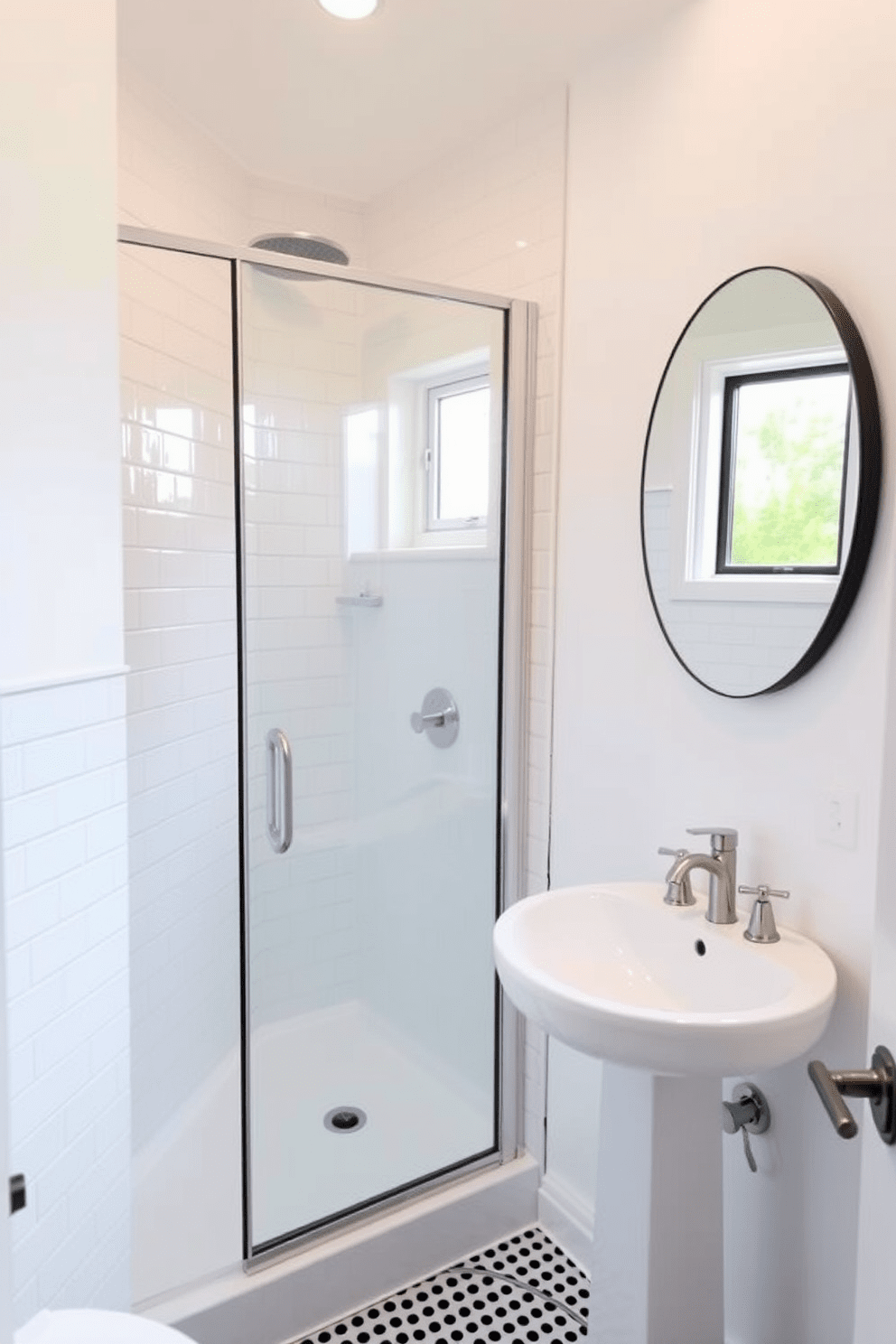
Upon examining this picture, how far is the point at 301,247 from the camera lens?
2047mm

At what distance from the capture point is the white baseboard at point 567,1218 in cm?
205

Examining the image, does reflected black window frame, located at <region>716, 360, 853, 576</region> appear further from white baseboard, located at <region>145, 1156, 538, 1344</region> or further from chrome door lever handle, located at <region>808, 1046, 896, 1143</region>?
white baseboard, located at <region>145, 1156, 538, 1344</region>

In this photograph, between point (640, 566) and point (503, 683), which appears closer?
point (640, 566)

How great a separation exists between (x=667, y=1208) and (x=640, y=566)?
3.89 feet

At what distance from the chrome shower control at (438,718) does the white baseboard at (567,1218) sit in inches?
44.1

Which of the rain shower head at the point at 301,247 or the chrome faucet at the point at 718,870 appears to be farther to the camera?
the rain shower head at the point at 301,247

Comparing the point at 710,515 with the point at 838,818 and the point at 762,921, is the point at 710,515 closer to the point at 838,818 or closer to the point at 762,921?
the point at 838,818

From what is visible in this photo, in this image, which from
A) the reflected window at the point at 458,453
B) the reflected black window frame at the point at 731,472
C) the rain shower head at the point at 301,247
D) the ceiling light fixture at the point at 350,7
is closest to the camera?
the reflected black window frame at the point at 731,472

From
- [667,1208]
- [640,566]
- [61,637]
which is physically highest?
[640,566]

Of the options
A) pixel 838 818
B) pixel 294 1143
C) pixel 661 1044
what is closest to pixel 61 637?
pixel 661 1044

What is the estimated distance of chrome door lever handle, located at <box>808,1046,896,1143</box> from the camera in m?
0.75

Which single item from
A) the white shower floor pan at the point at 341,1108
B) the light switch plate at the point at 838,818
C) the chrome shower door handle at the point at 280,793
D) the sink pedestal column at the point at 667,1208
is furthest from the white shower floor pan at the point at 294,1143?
the light switch plate at the point at 838,818

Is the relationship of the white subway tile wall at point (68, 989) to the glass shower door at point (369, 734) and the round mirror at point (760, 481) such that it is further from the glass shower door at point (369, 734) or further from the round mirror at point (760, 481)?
the round mirror at point (760, 481)

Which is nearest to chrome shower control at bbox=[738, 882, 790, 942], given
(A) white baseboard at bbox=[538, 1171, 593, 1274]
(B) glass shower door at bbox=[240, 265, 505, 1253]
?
(B) glass shower door at bbox=[240, 265, 505, 1253]
